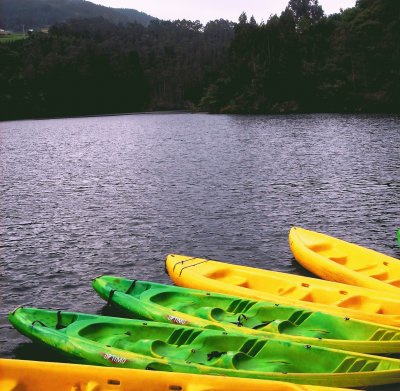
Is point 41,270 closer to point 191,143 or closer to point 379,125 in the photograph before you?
point 191,143

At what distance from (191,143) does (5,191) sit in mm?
30796

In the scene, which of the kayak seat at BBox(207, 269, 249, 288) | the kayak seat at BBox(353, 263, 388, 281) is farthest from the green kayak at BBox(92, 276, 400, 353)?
the kayak seat at BBox(353, 263, 388, 281)

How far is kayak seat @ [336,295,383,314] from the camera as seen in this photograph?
13.7 m

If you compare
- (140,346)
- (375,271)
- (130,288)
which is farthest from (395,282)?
(140,346)

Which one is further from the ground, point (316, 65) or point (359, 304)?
point (316, 65)

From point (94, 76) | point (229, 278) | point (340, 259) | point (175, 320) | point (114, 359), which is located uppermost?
point (94, 76)

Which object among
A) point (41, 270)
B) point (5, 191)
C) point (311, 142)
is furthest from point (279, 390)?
point (311, 142)

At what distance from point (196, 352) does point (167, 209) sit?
18.0 meters

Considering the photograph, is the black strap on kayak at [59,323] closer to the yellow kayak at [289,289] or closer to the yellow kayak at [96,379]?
the yellow kayak at [96,379]

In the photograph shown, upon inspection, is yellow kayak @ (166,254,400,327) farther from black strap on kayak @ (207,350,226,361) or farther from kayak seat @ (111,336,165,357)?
kayak seat @ (111,336,165,357)

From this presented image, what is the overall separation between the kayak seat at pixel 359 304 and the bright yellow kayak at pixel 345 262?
1120 mm

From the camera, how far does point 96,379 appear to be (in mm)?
10078

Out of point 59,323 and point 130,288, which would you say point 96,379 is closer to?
point 59,323

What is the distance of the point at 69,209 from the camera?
96.9ft
